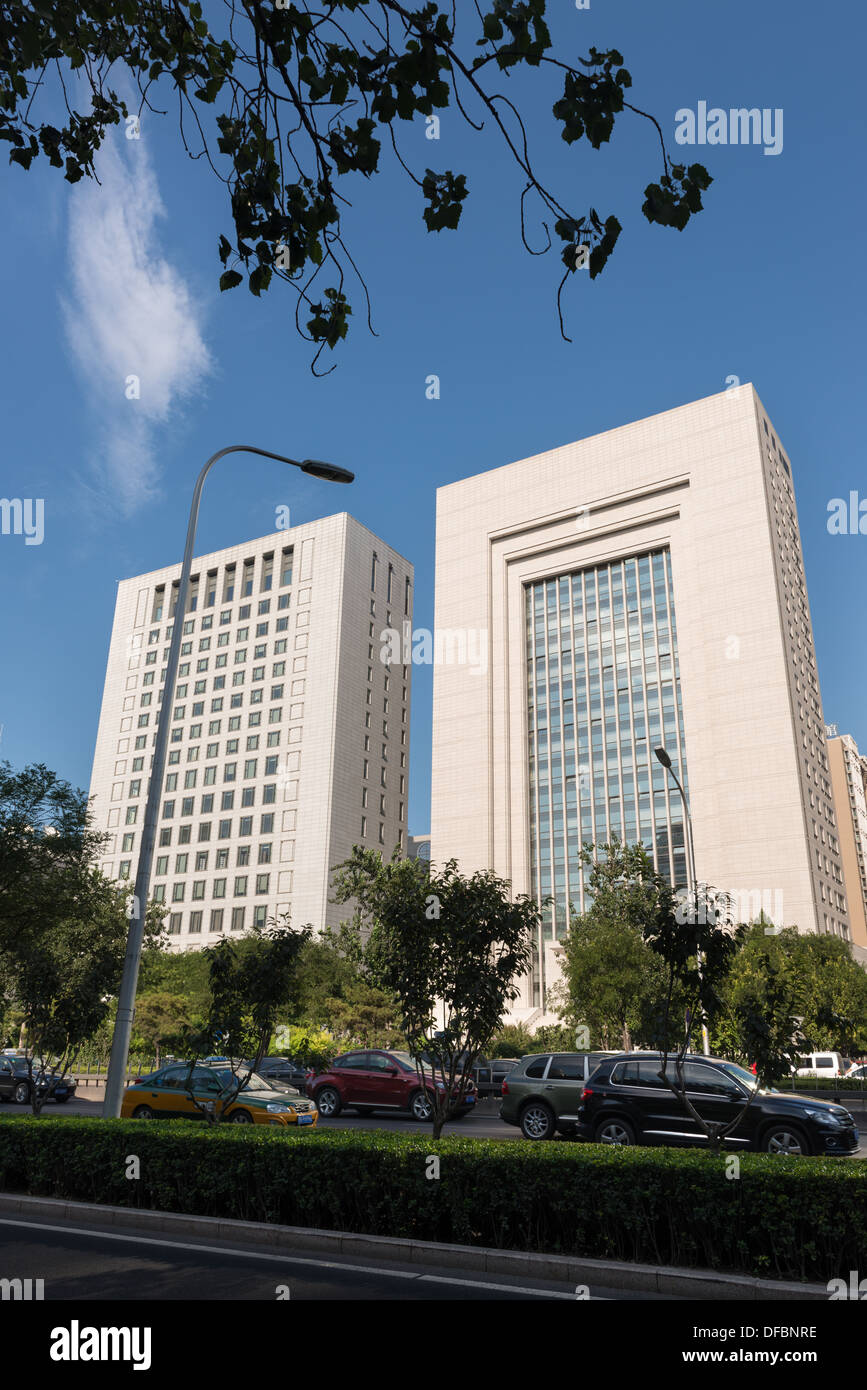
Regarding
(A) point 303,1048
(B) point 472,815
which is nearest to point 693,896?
(A) point 303,1048

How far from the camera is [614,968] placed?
32.3m

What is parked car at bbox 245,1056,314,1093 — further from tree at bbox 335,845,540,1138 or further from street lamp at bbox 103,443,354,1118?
tree at bbox 335,845,540,1138

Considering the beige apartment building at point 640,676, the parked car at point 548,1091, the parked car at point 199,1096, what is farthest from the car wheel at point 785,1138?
the beige apartment building at point 640,676

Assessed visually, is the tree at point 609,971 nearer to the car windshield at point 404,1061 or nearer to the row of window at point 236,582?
the car windshield at point 404,1061

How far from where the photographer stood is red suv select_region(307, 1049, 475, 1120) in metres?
23.8

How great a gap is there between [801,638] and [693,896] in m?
66.8

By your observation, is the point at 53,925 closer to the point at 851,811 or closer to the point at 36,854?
the point at 36,854

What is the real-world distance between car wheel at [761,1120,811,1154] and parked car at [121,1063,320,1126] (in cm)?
959

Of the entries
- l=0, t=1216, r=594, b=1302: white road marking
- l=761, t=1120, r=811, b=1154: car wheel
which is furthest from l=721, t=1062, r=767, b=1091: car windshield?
l=0, t=1216, r=594, b=1302: white road marking

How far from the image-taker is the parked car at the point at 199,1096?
18.5 m

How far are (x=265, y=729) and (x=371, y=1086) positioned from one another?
211ft

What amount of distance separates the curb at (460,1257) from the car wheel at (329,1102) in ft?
52.3

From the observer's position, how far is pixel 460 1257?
7.22 m

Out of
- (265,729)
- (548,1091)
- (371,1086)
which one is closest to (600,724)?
(265,729)
